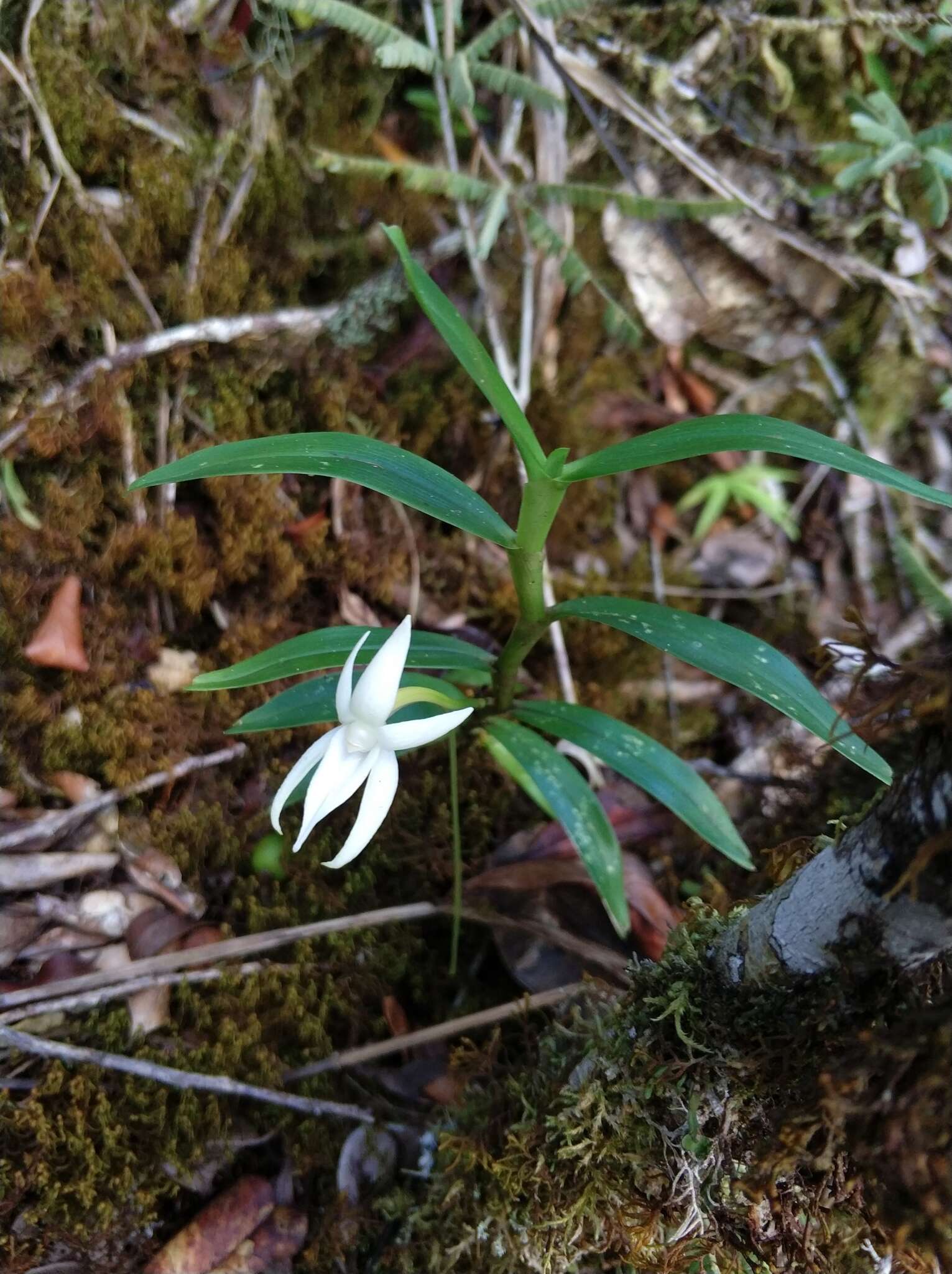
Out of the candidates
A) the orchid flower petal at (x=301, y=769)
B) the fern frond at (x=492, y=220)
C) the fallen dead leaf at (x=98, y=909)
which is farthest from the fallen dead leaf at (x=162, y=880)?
the fern frond at (x=492, y=220)

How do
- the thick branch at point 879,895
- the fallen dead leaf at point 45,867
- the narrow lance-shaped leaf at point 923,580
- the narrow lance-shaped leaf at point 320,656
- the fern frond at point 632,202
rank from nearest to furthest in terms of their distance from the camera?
1. the thick branch at point 879,895
2. the narrow lance-shaped leaf at point 320,656
3. the fallen dead leaf at point 45,867
4. the fern frond at point 632,202
5. the narrow lance-shaped leaf at point 923,580

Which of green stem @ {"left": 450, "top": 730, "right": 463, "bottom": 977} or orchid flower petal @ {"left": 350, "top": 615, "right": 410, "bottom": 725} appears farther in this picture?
green stem @ {"left": 450, "top": 730, "right": 463, "bottom": 977}

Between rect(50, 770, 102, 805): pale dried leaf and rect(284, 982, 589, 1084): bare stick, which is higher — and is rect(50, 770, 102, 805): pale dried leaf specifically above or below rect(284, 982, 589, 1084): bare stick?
above

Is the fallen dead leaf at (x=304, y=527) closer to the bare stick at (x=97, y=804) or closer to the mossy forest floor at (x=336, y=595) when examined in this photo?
the mossy forest floor at (x=336, y=595)

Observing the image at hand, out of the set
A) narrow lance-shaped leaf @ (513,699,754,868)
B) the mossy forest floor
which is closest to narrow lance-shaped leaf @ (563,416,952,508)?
narrow lance-shaped leaf @ (513,699,754,868)

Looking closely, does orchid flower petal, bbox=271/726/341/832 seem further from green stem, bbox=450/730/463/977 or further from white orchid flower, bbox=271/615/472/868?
green stem, bbox=450/730/463/977

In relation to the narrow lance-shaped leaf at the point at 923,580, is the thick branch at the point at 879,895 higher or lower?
higher

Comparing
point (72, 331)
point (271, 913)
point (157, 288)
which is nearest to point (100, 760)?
point (271, 913)
